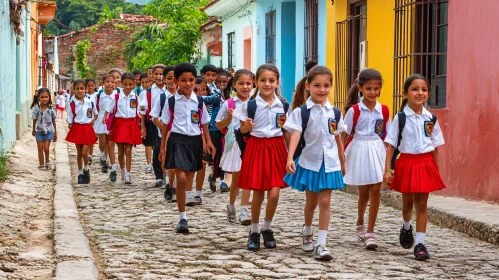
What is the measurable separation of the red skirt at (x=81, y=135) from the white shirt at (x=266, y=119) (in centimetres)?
600

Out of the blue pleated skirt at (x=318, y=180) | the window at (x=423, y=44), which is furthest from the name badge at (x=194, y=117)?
the window at (x=423, y=44)

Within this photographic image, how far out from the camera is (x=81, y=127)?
13.2m

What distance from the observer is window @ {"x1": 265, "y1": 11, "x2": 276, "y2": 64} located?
64.7 feet

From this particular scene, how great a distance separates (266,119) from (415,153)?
1.25 meters

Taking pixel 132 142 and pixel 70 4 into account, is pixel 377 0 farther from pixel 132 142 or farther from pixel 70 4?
pixel 70 4

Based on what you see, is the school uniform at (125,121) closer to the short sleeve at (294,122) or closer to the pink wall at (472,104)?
the pink wall at (472,104)

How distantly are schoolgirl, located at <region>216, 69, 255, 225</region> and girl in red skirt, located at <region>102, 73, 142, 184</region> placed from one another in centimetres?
296

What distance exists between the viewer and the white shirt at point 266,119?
7438 mm

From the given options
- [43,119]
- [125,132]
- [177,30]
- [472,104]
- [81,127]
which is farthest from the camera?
[177,30]

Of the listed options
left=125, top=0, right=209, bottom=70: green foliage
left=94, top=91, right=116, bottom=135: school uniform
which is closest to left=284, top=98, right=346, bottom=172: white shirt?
left=94, top=91, right=116, bottom=135: school uniform

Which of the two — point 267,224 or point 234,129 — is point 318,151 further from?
point 234,129

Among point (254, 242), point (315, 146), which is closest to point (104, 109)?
point (254, 242)

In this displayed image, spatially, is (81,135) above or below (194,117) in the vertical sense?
below

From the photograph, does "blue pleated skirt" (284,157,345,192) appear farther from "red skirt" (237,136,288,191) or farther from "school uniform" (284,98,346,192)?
"red skirt" (237,136,288,191)
